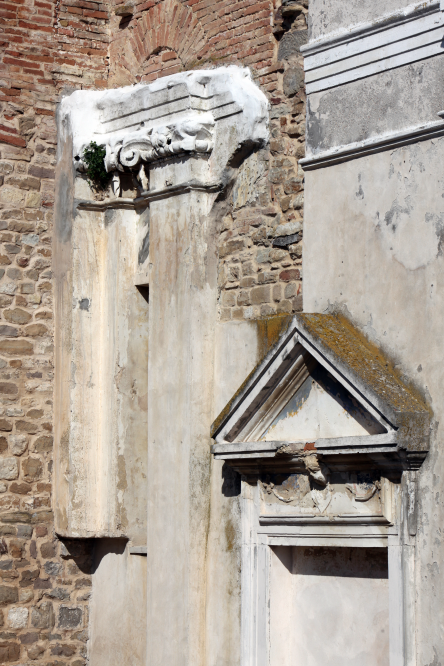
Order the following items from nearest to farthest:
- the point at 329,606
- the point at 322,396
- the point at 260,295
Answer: the point at 322,396 < the point at 329,606 < the point at 260,295

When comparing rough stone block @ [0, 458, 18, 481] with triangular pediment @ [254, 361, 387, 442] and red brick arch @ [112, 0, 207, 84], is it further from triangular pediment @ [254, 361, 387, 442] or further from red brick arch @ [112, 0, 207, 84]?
red brick arch @ [112, 0, 207, 84]

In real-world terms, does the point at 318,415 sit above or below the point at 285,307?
below

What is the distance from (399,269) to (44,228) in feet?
10.4

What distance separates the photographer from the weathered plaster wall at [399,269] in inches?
226

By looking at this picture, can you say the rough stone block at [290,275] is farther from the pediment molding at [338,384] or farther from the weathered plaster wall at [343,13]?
the weathered plaster wall at [343,13]

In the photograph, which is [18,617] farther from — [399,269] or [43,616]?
[399,269]

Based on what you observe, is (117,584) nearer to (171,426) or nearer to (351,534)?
(171,426)

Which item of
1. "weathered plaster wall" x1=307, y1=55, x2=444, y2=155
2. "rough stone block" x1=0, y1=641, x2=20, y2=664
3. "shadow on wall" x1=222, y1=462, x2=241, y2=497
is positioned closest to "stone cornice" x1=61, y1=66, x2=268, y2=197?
"weathered plaster wall" x1=307, y1=55, x2=444, y2=155

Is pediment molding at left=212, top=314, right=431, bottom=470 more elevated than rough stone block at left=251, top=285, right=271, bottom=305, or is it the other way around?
rough stone block at left=251, top=285, right=271, bottom=305

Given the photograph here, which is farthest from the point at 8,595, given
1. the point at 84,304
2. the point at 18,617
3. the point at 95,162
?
the point at 95,162

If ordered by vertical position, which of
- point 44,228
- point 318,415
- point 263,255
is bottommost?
point 318,415

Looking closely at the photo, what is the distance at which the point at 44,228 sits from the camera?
8.17 m

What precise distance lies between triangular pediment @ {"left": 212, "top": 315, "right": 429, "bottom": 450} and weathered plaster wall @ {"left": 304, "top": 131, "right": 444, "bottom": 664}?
141 mm

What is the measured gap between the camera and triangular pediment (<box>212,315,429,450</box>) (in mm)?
5762
